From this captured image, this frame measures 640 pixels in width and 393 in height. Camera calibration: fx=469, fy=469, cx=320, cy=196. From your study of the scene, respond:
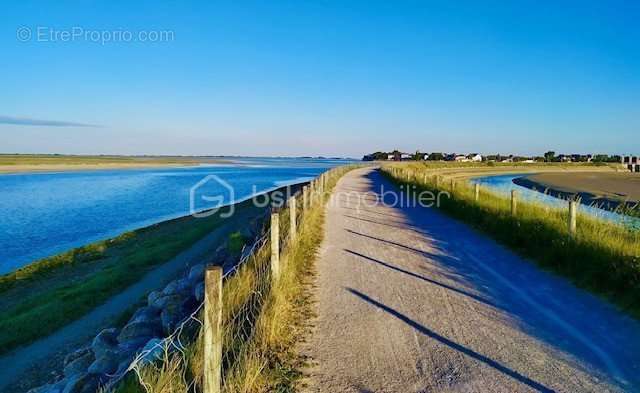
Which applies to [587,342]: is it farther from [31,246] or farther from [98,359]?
[31,246]

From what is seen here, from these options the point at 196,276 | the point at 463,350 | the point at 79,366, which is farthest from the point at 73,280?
the point at 463,350

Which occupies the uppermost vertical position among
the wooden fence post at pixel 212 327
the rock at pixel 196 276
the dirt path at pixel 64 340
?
the wooden fence post at pixel 212 327

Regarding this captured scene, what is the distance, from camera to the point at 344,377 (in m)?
4.46

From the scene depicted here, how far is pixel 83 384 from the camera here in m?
6.05

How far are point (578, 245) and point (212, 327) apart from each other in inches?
298

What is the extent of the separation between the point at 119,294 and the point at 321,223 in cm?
617

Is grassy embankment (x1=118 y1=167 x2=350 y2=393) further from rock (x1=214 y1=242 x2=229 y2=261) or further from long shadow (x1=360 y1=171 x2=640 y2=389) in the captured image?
rock (x1=214 y1=242 x2=229 y2=261)

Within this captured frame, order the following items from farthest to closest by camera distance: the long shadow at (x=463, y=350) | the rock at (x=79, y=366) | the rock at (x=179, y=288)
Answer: the rock at (x=179, y=288), the rock at (x=79, y=366), the long shadow at (x=463, y=350)

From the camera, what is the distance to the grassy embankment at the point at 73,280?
1078 centimetres

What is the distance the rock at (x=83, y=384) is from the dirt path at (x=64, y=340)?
252 centimetres

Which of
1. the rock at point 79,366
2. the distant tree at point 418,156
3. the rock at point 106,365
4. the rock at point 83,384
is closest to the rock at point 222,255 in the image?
the rock at point 79,366

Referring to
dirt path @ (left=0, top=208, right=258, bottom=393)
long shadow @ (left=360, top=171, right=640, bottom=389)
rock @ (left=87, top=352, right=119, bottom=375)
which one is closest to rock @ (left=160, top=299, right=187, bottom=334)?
rock @ (left=87, top=352, right=119, bottom=375)

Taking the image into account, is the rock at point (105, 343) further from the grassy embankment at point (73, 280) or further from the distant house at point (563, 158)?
the distant house at point (563, 158)

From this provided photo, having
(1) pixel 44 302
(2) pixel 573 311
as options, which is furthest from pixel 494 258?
(1) pixel 44 302
